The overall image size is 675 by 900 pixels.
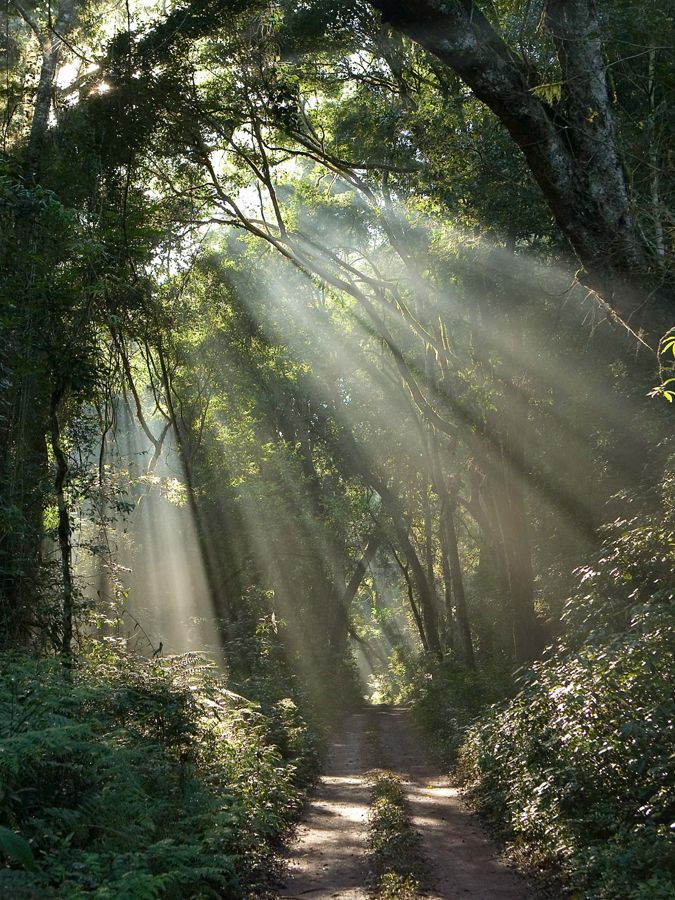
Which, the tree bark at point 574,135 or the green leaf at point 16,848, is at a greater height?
the tree bark at point 574,135

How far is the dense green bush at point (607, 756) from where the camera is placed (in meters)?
5.44

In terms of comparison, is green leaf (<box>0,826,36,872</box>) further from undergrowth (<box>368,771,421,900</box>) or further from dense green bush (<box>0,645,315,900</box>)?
undergrowth (<box>368,771,421,900</box>)

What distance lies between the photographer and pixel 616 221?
8.12 m

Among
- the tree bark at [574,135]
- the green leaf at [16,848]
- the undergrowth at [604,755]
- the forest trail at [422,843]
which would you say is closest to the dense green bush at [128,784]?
the green leaf at [16,848]

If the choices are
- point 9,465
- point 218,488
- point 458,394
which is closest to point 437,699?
point 458,394

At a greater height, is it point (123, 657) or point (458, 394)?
point (458, 394)

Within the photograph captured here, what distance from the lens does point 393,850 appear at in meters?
7.14

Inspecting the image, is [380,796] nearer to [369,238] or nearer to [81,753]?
[81,753]

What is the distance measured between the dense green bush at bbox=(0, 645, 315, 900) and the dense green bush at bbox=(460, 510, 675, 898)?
2.46 meters

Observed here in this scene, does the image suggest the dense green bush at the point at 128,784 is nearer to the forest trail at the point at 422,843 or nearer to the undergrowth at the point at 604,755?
the forest trail at the point at 422,843

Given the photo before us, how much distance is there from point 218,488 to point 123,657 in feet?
50.3

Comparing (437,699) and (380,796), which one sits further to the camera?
(437,699)

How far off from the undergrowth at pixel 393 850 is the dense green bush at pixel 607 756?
0.99 m

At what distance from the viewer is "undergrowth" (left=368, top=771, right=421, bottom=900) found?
6055 mm
